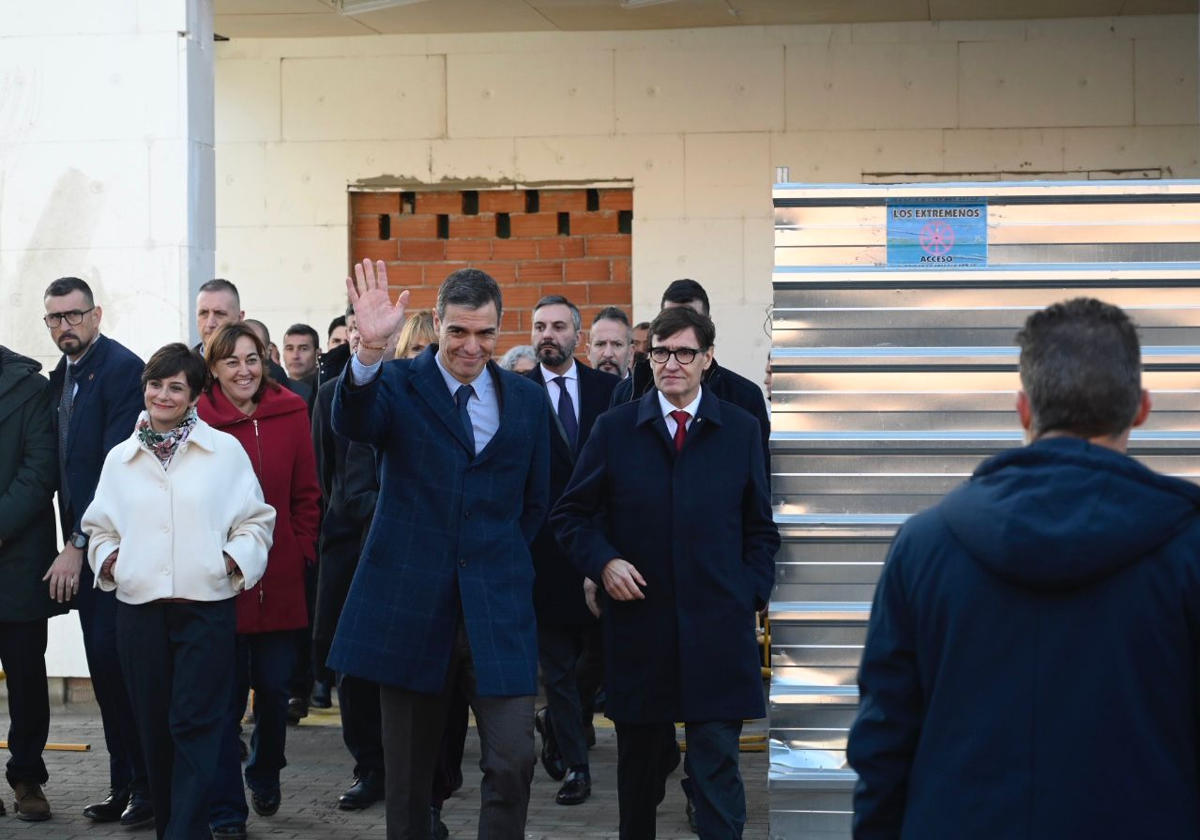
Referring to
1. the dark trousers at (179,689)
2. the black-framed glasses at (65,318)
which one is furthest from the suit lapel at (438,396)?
the black-framed glasses at (65,318)

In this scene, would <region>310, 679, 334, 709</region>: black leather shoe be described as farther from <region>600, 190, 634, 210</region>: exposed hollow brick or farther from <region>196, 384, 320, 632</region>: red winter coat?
<region>600, 190, 634, 210</region>: exposed hollow brick

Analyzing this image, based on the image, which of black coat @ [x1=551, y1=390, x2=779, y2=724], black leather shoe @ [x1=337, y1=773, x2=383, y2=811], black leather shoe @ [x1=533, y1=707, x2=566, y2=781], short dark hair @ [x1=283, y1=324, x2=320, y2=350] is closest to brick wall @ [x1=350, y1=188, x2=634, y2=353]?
short dark hair @ [x1=283, y1=324, x2=320, y2=350]

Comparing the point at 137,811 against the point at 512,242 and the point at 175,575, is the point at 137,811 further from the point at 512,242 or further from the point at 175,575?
the point at 512,242

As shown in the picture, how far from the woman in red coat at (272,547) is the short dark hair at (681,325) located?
1969 mm

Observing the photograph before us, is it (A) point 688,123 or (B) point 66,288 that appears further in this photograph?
(A) point 688,123

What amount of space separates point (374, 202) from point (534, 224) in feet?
4.14

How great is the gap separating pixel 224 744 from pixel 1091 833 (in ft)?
15.2

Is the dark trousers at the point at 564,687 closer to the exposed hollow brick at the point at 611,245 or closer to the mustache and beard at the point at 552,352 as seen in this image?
the mustache and beard at the point at 552,352

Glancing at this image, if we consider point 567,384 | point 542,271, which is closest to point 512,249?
point 542,271

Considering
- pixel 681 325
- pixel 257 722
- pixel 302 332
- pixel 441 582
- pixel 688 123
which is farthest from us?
pixel 688 123

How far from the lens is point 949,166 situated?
1202 centimetres

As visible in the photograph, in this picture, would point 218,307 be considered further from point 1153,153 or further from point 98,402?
point 1153,153

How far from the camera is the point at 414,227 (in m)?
12.8

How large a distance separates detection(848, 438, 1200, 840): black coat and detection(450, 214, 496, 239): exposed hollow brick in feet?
32.9
